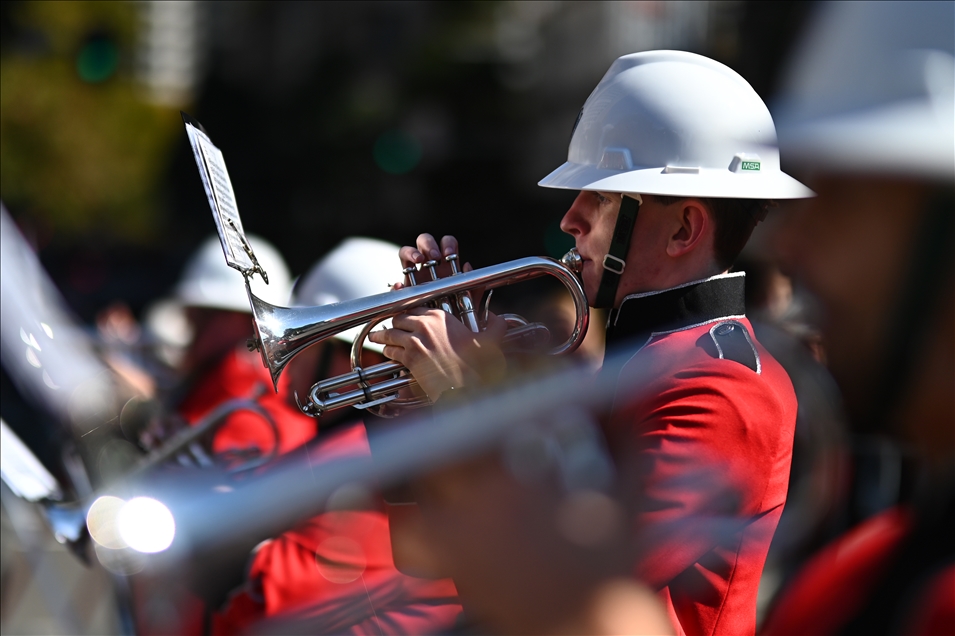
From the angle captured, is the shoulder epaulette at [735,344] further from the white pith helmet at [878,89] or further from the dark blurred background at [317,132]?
the dark blurred background at [317,132]

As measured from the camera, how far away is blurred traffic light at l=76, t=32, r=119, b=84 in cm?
2312

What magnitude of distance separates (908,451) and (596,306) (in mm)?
869

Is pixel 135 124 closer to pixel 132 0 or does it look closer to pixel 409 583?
pixel 132 0

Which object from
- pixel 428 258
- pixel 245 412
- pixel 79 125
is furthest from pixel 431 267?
pixel 79 125

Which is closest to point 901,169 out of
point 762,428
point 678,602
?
point 762,428

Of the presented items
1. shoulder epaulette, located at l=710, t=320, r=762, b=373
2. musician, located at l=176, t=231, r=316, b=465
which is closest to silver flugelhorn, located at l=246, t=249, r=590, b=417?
shoulder epaulette, located at l=710, t=320, r=762, b=373

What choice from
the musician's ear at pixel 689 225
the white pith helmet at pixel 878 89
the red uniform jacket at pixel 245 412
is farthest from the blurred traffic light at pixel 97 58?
the white pith helmet at pixel 878 89

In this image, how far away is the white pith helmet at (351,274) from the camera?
12.5 ft

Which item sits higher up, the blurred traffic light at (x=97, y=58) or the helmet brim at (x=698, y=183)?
the helmet brim at (x=698, y=183)

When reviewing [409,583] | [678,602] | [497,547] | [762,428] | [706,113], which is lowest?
[409,583]

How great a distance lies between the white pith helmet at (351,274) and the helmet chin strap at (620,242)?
5.98ft

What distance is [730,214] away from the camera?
2.01m

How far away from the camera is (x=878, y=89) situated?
1.43m

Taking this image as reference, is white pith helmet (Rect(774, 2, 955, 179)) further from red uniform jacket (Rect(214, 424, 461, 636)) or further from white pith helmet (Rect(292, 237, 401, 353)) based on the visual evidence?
white pith helmet (Rect(292, 237, 401, 353))
